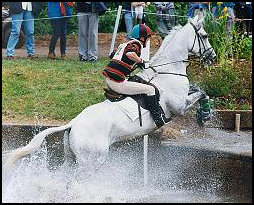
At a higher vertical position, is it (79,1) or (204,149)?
(79,1)

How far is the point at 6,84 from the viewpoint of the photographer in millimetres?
14516

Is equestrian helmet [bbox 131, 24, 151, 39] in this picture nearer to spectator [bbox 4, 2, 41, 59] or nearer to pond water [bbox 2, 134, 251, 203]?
pond water [bbox 2, 134, 251, 203]

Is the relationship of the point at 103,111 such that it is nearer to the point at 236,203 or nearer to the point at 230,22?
the point at 236,203

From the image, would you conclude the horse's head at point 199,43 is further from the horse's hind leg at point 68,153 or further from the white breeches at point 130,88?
the horse's hind leg at point 68,153

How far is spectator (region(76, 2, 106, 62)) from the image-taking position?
53.7 ft

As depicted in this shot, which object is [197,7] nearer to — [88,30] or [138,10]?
[138,10]

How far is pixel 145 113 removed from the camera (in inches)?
379

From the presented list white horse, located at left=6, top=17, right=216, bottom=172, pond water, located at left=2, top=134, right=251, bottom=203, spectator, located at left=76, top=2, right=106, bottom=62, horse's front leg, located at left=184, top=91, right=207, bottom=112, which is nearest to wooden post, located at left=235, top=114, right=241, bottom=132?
pond water, located at left=2, top=134, right=251, bottom=203

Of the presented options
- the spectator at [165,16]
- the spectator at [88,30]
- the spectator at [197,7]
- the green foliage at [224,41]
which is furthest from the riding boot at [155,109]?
the spectator at [165,16]

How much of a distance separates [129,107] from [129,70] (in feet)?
1.52

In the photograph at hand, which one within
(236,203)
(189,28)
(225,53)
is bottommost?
(236,203)

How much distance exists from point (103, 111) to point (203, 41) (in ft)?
5.95

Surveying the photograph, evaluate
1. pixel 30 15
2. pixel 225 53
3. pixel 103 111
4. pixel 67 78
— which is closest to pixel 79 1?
pixel 30 15

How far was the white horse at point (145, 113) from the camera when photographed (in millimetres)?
9164
